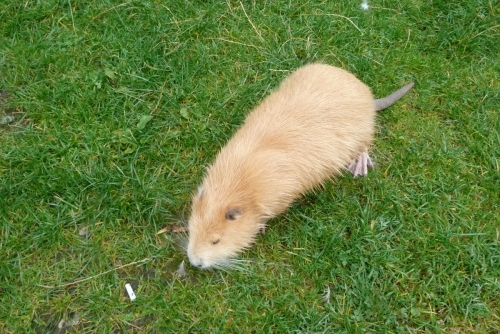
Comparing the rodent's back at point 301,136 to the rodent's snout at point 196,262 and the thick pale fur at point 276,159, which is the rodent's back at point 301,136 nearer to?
the thick pale fur at point 276,159

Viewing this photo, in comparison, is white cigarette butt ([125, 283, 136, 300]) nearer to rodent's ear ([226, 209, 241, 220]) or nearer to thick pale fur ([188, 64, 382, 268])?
thick pale fur ([188, 64, 382, 268])

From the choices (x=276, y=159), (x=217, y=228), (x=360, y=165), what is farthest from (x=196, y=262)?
(x=360, y=165)

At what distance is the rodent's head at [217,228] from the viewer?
9.82 ft

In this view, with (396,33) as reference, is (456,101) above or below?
below

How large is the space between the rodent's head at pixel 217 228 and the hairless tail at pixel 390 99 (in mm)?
1483

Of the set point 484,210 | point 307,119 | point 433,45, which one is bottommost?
point 484,210

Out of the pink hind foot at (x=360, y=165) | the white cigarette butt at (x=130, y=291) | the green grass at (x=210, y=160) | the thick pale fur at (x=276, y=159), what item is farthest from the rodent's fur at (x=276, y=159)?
the white cigarette butt at (x=130, y=291)

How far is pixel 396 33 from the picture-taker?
426 centimetres

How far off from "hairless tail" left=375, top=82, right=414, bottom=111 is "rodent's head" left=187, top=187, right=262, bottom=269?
1483mm

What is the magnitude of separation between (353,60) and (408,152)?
97cm

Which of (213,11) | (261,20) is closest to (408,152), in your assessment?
(261,20)

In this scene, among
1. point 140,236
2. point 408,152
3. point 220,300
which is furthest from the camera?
point 408,152

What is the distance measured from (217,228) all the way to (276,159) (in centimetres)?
60

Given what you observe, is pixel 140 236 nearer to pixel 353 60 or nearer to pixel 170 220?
pixel 170 220
